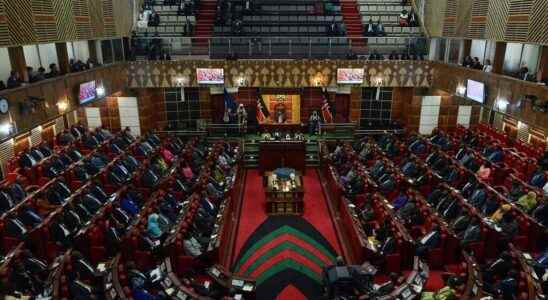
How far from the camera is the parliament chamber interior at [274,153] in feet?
29.0

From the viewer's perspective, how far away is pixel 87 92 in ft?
47.6

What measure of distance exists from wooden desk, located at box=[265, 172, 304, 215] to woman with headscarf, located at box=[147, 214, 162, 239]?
3.78 m

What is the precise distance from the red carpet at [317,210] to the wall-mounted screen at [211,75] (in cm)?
563

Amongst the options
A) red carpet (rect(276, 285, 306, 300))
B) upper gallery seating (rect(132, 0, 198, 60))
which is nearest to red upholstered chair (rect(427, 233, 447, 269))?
red carpet (rect(276, 285, 306, 300))

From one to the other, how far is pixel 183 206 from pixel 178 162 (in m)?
3.08

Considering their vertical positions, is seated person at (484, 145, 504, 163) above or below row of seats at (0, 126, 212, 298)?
above

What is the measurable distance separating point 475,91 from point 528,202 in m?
5.42

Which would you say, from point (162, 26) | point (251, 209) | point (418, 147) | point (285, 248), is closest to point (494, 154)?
point (418, 147)

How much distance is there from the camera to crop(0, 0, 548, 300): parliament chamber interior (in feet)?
29.0

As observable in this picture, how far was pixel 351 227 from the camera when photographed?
10.6 m

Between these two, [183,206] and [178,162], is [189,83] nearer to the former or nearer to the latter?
[178,162]

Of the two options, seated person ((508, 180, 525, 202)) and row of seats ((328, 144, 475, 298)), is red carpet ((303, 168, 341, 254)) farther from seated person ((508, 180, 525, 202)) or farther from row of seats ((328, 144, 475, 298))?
seated person ((508, 180, 525, 202))

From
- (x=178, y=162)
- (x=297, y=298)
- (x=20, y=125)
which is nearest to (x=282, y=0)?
(x=178, y=162)

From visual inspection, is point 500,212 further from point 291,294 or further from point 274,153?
point 274,153
